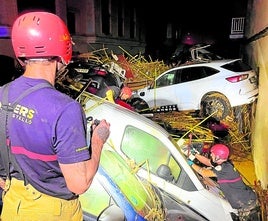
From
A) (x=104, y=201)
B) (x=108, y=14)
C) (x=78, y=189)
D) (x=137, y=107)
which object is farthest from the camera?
(x=108, y=14)

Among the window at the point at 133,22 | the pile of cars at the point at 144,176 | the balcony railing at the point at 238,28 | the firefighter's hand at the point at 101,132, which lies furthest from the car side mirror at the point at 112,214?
the window at the point at 133,22

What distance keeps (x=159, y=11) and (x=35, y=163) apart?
2748 centimetres

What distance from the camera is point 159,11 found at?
27.3 metres

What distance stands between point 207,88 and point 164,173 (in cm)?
623

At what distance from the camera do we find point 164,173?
3.12 m

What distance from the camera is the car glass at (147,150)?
123 inches

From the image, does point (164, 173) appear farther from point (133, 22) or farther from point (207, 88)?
point (133, 22)

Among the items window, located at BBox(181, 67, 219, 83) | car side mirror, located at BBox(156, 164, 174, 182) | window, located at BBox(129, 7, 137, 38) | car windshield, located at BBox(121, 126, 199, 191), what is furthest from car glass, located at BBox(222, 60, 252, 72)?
window, located at BBox(129, 7, 137, 38)

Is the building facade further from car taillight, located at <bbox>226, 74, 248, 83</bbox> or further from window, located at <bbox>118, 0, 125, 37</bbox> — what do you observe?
car taillight, located at <bbox>226, 74, 248, 83</bbox>

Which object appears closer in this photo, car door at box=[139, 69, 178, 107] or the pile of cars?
the pile of cars

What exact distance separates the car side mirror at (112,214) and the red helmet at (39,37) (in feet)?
5.67

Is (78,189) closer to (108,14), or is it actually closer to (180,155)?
(180,155)

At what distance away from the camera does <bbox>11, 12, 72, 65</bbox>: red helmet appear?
158 cm

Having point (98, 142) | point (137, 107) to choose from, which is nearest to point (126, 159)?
point (98, 142)
